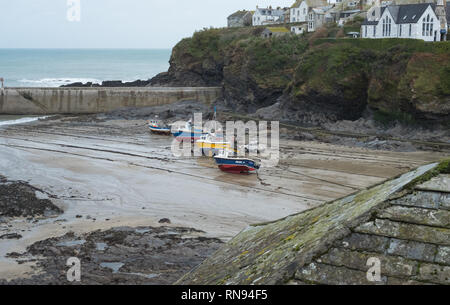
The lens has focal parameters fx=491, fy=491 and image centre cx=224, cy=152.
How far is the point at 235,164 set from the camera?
1011 inches

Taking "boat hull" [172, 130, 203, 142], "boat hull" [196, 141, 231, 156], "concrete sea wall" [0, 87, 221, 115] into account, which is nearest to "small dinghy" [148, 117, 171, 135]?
"boat hull" [172, 130, 203, 142]

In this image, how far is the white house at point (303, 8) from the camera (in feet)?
225

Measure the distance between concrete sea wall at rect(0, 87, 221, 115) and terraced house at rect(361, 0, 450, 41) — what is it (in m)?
22.4

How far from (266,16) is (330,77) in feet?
117

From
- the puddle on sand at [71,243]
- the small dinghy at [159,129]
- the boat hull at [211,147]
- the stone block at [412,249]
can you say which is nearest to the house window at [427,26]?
the boat hull at [211,147]

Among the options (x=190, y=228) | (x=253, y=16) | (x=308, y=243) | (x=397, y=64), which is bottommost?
(x=190, y=228)

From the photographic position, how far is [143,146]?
3394cm

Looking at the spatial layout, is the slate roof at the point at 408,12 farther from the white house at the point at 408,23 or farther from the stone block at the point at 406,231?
the stone block at the point at 406,231

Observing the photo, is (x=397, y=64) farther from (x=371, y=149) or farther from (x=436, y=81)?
(x=371, y=149)

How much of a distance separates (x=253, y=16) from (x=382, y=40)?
37.4 m

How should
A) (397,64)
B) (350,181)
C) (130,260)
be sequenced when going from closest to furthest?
(130,260) → (350,181) → (397,64)

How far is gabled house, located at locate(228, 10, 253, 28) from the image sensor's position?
261 feet
